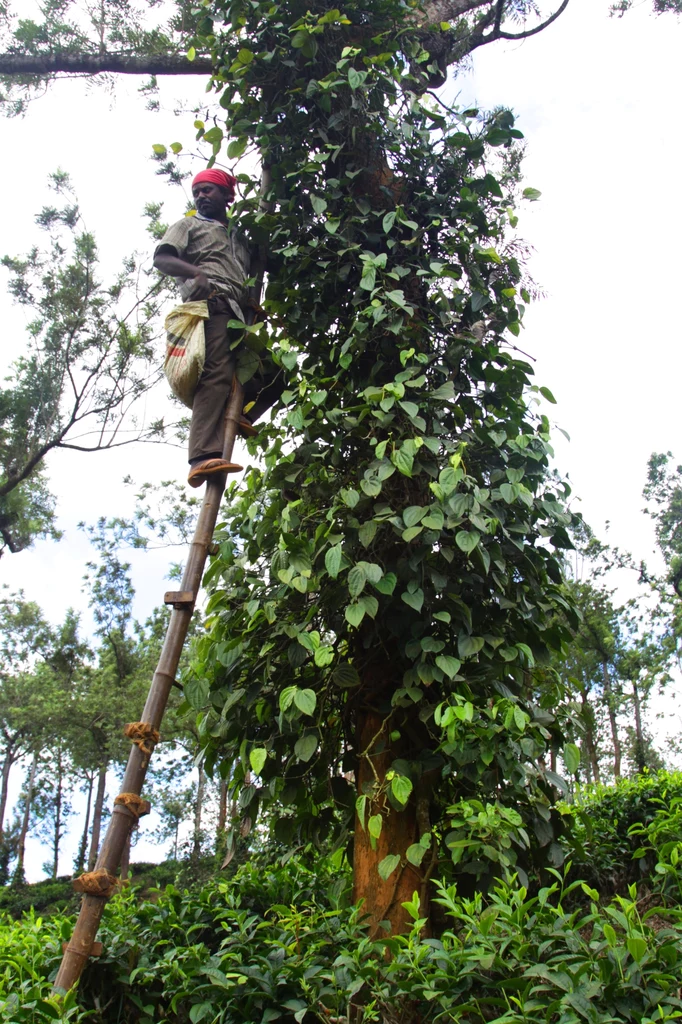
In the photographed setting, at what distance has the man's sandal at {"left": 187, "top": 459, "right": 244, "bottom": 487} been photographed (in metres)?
2.76

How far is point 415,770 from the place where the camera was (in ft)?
7.65

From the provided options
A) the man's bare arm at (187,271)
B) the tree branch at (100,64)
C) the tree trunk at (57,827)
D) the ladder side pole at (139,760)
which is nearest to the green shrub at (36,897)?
the tree trunk at (57,827)

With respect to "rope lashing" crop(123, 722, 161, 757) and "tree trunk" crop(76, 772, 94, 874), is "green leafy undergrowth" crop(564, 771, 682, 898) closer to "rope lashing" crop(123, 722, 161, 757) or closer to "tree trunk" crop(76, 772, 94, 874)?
"rope lashing" crop(123, 722, 161, 757)

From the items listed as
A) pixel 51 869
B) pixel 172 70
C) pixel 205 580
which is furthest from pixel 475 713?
pixel 51 869

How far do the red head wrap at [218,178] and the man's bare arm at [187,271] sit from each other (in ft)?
1.35

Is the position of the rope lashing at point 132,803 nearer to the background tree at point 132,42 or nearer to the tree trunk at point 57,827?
the background tree at point 132,42

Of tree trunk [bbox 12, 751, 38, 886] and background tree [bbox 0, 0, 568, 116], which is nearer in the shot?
background tree [bbox 0, 0, 568, 116]

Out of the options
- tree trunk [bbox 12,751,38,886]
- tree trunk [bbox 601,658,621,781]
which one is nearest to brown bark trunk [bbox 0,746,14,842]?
tree trunk [bbox 12,751,38,886]

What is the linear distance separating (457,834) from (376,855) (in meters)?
0.30

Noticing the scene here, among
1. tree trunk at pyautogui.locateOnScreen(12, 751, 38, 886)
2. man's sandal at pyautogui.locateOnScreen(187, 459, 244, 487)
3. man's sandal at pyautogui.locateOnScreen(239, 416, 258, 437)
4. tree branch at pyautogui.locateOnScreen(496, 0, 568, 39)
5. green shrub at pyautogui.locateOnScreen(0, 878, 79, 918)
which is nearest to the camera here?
man's sandal at pyautogui.locateOnScreen(187, 459, 244, 487)

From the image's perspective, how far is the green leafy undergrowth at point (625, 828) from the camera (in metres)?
3.04

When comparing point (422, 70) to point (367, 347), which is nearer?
point (367, 347)

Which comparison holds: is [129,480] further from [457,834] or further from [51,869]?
[51,869]

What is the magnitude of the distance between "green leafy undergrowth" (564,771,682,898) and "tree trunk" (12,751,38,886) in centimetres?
1253
